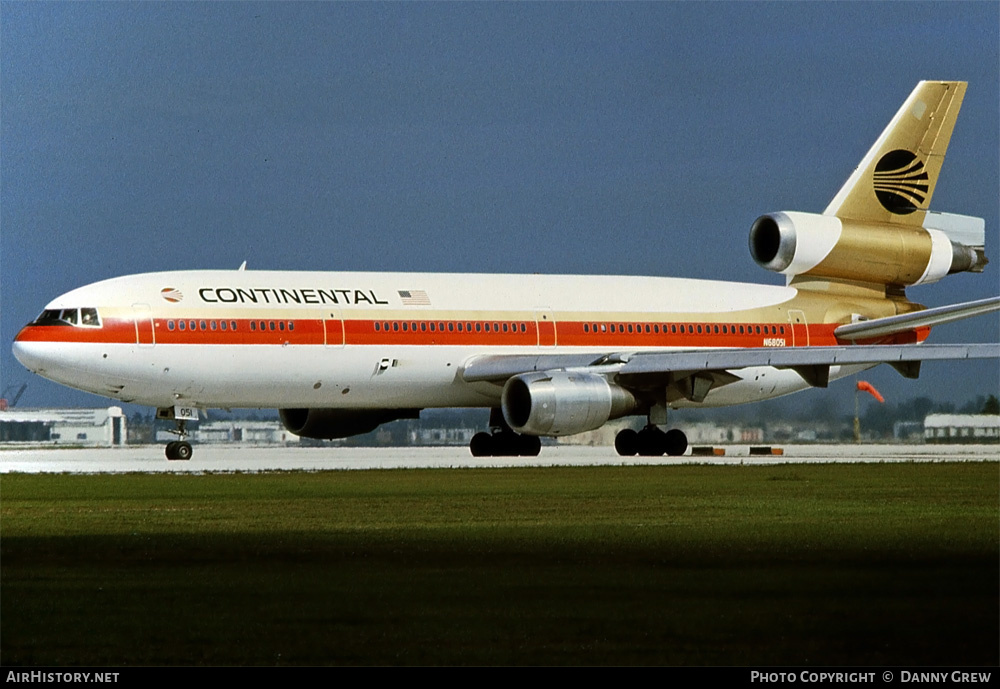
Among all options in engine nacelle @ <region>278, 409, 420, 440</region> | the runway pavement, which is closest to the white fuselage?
the runway pavement

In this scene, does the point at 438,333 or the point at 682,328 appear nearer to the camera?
the point at 438,333

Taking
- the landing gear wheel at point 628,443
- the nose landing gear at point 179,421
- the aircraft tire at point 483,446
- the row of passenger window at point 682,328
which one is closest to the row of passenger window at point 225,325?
the nose landing gear at point 179,421

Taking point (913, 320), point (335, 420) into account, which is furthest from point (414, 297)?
point (913, 320)

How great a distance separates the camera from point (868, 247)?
131ft

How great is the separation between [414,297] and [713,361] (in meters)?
7.00

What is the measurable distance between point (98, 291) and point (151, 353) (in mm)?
1746

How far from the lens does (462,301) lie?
3578 cm

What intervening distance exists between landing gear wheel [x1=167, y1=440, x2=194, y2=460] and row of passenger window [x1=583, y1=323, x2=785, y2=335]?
994cm

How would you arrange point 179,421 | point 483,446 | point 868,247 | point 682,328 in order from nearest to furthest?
point 179,421 < point 483,446 < point 682,328 < point 868,247

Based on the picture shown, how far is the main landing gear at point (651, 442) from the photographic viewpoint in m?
35.5

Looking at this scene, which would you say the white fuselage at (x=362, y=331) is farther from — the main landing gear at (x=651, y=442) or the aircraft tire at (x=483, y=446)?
the main landing gear at (x=651, y=442)

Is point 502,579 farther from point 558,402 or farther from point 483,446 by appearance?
point 483,446

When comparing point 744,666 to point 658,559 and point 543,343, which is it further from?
point 543,343

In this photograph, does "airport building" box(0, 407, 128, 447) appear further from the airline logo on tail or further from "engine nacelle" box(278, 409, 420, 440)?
the airline logo on tail
